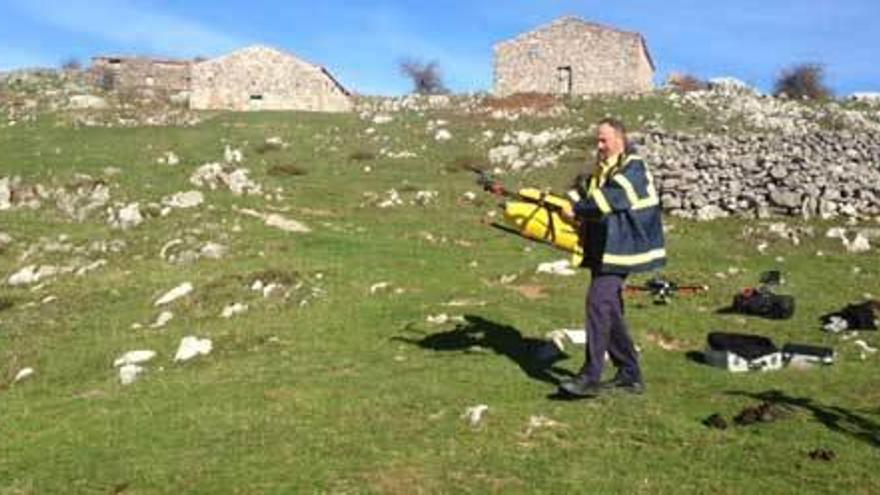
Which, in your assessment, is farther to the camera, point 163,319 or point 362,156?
point 362,156

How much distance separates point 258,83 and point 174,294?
127 ft

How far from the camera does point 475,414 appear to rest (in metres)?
12.2

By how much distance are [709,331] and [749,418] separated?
5.60 meters

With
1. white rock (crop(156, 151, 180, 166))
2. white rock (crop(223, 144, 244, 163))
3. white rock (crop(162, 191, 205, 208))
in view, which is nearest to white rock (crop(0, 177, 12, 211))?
white rock (crop(162, 191, 205, 208))

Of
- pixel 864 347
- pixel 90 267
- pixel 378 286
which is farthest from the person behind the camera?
pixel 90 267

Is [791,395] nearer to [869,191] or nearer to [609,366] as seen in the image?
[609,366]

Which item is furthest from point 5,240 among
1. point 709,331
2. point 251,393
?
point 709,331

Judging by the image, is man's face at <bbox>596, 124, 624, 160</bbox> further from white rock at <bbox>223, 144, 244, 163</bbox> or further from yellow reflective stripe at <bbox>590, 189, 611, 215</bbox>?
white rock at <bbox>223, 144, 244, 163</bbox>

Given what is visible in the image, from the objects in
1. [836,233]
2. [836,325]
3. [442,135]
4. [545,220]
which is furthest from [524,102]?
[545,220]

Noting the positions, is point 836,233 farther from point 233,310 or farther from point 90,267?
point 90,267

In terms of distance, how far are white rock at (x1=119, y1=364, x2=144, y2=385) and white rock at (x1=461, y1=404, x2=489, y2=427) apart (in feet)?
18.9

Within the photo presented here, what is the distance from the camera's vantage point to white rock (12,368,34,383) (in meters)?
17.3

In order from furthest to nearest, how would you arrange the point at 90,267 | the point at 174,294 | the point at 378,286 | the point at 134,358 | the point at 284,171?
the point at 284,171 → the point at 90,267 → the point at 174,294 → the point at 378,286 → the point at 134,358

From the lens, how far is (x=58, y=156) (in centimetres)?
3959
